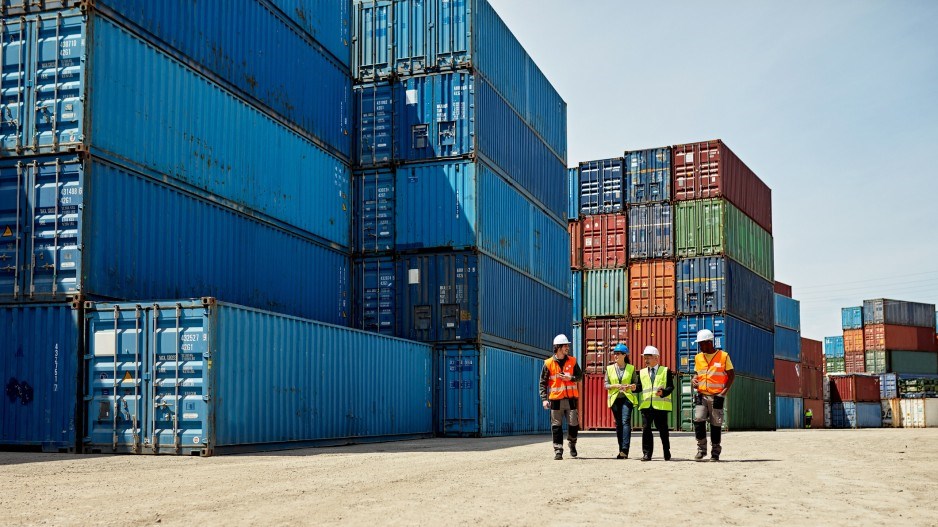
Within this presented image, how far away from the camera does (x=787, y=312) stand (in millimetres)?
58000

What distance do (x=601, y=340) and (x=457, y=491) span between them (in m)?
26.8

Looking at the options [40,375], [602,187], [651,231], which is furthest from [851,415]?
[40,375]

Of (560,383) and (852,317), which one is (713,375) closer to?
(560,383)

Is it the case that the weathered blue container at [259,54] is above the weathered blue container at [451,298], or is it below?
above

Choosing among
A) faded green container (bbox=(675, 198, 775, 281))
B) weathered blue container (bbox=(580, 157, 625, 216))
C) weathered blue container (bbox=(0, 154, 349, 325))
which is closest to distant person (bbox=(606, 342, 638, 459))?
weathered blue container (bbox=(0, 154, 349, 325))

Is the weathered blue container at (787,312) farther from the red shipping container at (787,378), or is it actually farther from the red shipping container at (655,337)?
the red shipping container at (655,337)

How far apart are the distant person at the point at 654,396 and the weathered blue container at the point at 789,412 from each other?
134 feet

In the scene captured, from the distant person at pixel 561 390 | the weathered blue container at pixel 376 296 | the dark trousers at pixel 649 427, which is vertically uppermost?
the weathered blue container at pixel 376 296

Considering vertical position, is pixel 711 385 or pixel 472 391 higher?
pixel 711 385

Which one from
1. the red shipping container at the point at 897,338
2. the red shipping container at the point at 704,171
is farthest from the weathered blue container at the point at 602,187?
the red shipping container at the point at 897,338

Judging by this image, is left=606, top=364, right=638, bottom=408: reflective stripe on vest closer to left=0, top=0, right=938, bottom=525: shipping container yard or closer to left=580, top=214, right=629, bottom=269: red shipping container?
left=0, top=0, right=938, bottom=525: shipping container yard

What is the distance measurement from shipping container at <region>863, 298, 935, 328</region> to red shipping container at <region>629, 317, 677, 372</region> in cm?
3868

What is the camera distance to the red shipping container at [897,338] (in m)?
67.8

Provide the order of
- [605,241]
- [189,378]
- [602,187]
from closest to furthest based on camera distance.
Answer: [189,378], [605,241], [602,187]
